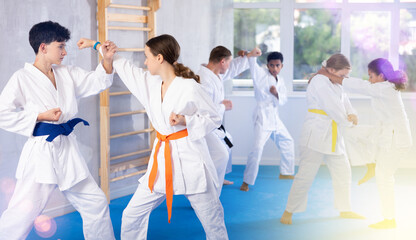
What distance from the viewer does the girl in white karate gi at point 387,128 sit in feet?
12.7

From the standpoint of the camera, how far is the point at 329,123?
3.87 m

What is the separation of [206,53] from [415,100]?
8.75 feet

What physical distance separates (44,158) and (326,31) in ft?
15.5

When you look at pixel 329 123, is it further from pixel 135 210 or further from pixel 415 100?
pixel 415 100

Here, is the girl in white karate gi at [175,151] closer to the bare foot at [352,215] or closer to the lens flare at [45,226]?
the lens flare at [45,226]

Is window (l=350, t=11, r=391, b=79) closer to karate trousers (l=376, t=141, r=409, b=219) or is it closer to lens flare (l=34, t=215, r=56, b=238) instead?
karate trousers (l=376, t=141, r=409, b=219)

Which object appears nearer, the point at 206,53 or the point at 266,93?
the point at 266,93

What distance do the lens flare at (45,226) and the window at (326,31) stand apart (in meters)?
3.42

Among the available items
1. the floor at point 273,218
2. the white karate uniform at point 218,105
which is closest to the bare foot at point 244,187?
the floor at point 273,218

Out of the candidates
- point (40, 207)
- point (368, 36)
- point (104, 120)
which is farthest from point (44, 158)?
point (368, 36)

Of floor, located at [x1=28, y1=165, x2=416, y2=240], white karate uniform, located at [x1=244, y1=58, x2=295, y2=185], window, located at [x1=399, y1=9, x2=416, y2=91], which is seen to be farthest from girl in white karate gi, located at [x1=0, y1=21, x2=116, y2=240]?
window, located at [x1=399, y1=9, x2=416, y2=91]

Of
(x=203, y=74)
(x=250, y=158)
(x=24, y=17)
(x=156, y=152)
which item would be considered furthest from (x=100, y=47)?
(x=250, y=158)

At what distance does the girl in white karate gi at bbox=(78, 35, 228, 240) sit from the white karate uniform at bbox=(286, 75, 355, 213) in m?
1.26

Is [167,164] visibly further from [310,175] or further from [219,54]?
[219,54]
